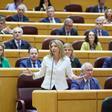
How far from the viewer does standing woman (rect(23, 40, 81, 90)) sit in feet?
19.7

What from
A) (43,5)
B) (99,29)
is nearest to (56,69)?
(99,29)

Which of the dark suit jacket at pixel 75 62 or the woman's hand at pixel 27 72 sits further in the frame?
the dark suit jacket at pixel 75 62

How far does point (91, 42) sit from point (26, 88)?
2192 millimetres

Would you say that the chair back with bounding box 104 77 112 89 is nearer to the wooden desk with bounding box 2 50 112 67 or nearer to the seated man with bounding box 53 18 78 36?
the wooden desk with bounding box 2 50 112 67

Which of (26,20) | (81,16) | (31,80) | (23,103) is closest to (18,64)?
(31,80)

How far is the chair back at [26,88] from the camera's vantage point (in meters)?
6.08

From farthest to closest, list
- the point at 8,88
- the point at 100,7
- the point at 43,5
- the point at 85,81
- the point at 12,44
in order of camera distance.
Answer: the point at 100,7
the point at 43,5
the point at 12,44
the point at 8,88
the point at 85,81

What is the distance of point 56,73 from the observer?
599 centimetres

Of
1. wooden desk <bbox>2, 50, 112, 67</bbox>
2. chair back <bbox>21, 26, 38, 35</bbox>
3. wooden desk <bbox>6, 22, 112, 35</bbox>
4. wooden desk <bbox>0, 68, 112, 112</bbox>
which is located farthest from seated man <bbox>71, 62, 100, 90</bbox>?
wooden desk <bbox>6, 22, 112, 35</bbox>

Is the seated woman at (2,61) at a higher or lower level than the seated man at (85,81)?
higher

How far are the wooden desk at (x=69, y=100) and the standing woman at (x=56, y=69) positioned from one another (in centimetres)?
47

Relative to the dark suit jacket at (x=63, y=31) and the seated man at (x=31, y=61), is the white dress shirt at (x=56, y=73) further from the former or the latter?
the dark suit jacket at (x=63, y=31)

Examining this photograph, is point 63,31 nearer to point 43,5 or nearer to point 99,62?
point 99,62

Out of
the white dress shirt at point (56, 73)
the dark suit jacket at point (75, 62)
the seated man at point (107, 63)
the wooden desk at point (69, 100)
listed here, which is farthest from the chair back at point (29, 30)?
the wooden desk at point (69, 100)
